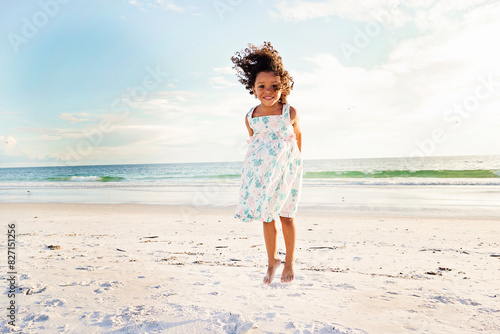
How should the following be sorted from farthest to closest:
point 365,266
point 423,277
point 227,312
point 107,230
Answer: point 107,230, point 365,266, point 423,277, point 227,312

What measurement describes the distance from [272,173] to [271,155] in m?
0.16

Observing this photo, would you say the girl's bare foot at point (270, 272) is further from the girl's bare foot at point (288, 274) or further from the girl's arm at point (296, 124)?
the girl's arm at point (296, 124)

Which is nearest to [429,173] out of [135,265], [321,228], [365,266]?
[321,228]

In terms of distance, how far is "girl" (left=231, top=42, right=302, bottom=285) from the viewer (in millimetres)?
Answer: 3014

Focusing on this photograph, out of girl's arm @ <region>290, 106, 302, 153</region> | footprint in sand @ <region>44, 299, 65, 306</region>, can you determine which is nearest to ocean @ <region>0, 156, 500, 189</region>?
girl's arm @ <region>290, 106, 302, 153</region>

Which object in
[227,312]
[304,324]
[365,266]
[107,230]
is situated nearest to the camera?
[304,324]

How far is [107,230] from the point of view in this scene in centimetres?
761

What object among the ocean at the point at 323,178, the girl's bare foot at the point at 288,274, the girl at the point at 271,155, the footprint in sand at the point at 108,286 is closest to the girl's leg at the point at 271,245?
the girl at the point at 271,155

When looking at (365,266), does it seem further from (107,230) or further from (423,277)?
(107,230)

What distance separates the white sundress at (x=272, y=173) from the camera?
3016mm

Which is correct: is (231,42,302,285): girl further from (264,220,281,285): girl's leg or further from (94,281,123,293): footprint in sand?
(94,281,123,293): footprint in sand

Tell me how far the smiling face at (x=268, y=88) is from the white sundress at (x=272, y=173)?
14 centimetres

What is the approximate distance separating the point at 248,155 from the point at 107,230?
18.2 feet

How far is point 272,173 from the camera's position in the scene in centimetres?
302
